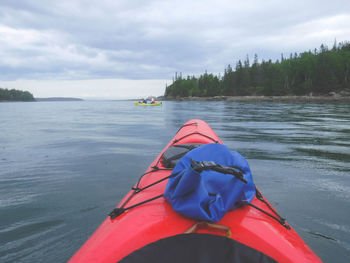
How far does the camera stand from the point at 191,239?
1556mm

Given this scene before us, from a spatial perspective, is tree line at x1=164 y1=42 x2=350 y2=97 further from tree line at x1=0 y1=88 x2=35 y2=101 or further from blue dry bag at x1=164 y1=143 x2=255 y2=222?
tree line at x1=0 y1=88 x2=35 y2=101

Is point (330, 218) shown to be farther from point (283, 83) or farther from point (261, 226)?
point (283, 83)

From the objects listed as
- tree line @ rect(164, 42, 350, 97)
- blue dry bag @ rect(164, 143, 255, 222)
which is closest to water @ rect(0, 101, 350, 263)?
blue dry bag @ rect(164, 143, 255, 222)

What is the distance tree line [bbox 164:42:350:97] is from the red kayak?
73955mm

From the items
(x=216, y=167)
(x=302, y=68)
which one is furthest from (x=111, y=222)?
(x=302, y=68)

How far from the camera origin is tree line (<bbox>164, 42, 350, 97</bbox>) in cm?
6581

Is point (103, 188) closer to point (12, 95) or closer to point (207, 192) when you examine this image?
point (207, 192)

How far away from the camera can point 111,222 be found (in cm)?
206

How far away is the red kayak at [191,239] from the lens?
1482 millimetres

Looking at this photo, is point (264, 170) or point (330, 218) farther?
point (264, 170)

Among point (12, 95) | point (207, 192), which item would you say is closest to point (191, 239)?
point (207, 192)

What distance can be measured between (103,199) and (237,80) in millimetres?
93796

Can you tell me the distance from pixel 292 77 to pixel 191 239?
87.8 m

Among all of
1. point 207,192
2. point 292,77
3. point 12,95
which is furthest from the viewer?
point 12,95
